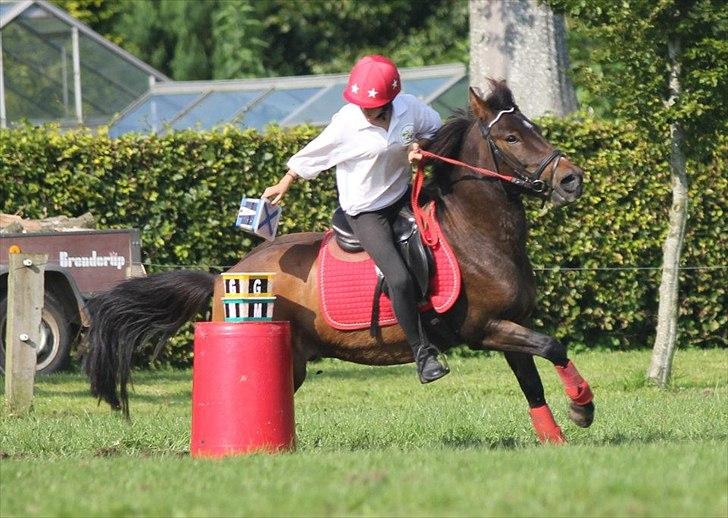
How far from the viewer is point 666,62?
43.0ft

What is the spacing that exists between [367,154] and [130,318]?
2.08m

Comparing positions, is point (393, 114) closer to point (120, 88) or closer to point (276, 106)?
point (276, 106)

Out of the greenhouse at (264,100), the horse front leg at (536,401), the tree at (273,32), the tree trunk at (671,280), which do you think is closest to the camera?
the horse front leg at (536,401)

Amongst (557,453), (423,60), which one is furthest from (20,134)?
(423,60)

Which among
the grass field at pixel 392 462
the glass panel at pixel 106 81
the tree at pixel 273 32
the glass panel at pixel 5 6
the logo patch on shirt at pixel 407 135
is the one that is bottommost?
the grass field at pixel 392 462

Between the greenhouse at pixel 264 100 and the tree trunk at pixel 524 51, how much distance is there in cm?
257

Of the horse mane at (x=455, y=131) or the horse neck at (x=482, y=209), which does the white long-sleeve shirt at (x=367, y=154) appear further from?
the horse neck at (x=482, y=209)

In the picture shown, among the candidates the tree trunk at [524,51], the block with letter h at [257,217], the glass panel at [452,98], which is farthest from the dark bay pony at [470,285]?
the glass panel at [452,98]

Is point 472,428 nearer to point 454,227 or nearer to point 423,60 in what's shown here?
point 454,227

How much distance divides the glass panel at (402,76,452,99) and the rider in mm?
12553

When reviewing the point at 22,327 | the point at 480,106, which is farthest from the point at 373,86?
A: the point at 22,327

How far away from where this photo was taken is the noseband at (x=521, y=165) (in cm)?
865

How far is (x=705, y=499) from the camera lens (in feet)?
19.9

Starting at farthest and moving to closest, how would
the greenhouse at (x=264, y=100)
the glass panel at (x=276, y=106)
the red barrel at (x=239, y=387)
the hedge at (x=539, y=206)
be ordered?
the glass panel at (x=276, y=106) < the greenhouse at (x=264, y=100) < the hedge at (x=539, y=206) < the red barrel at (x=239, y=387)
